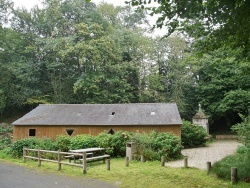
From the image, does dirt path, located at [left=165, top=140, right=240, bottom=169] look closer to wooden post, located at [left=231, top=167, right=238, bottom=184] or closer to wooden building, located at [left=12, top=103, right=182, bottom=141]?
wooden building, located at [left=12, top=103, right=182, bottom=141]

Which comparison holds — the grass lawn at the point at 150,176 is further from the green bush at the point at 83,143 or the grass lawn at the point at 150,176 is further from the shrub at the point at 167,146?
the green bush at the point at 83,143

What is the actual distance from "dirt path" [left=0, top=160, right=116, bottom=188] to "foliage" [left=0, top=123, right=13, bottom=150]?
10.8m

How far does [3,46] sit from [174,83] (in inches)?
888

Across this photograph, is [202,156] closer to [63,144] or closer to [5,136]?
[63,144]

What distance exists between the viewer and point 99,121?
22.2 m

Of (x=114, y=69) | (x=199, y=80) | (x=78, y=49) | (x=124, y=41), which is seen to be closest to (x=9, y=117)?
(x=78, y=49)

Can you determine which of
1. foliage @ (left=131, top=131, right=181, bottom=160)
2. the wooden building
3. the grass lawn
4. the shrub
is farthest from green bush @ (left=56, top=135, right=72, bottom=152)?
the shrub

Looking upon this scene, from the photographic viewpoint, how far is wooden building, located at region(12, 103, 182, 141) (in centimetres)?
2159

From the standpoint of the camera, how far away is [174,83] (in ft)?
117

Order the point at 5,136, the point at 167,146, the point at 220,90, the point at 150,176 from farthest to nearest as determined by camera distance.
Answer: the point at 220,90 < the point at 5,136 < the point at 167,146 < the point at 150,176

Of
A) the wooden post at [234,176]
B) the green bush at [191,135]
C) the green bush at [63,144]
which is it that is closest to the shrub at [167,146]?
the green bush at [63,144]

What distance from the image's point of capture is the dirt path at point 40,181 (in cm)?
986

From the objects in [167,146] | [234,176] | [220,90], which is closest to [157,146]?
[167,146]

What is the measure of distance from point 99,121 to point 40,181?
38.4 ft
